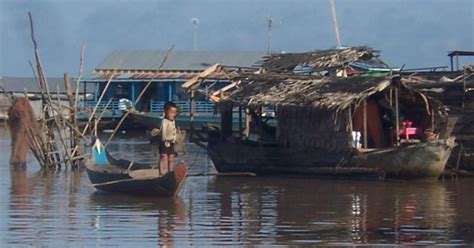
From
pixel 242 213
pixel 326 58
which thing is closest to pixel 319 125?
pixel 326 58

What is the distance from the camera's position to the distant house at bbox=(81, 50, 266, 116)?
50.8 meters

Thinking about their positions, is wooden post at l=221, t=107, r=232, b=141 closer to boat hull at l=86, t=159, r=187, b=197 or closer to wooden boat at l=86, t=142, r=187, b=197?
wooden boat at l=86, t=142, r=187, b=197

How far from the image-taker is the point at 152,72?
51.2m

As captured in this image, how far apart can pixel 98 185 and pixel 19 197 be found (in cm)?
139

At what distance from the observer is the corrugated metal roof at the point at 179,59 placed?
52.7 m

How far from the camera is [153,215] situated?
14750mm

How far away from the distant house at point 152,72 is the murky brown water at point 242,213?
94.8 feet

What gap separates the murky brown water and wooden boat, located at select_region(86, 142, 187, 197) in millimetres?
198

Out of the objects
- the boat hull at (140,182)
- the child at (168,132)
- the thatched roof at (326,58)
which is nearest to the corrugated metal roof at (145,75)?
the thatched roof at (326,58)

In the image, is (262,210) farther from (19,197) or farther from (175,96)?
(175,96)

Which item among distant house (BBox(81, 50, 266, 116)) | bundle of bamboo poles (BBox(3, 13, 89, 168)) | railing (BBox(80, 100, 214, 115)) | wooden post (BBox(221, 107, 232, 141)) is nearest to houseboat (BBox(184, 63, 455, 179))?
wooden post (BBox(221, 107, 232, 141))

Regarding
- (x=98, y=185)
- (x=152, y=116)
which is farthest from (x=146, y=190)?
(x=152, y=116)

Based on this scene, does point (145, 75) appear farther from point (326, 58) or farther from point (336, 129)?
point (336, 129)

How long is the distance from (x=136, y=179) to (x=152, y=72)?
34549 mm
